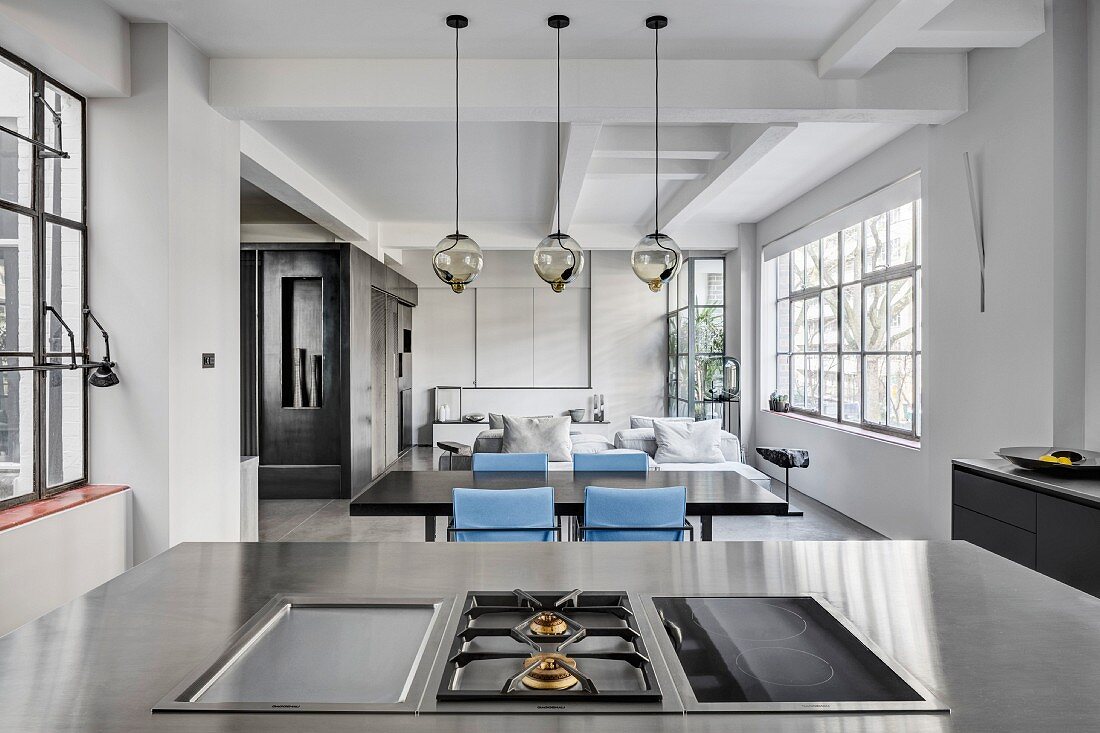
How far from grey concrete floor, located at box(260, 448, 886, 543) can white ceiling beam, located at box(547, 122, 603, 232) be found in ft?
8.71

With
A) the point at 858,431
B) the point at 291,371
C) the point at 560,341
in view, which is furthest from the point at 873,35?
the point at 560,341

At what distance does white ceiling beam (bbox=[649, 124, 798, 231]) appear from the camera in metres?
4.37

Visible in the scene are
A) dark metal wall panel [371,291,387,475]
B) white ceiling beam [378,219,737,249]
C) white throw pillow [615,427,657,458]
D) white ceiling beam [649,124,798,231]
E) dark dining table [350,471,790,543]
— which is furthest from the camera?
white ceiling beam [378,219,737,249]

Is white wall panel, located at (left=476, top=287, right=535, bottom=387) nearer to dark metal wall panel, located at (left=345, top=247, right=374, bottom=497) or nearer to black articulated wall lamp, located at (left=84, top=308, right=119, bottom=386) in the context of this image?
dark metal wall panel, located at (left=345, top=247, right=374, bottom=497)

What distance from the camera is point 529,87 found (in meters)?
3.63

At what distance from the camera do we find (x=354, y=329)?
679cm

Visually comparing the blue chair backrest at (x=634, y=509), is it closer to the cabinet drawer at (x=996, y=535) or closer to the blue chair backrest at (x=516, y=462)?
the blue chair backrest at (x=516, y=462)

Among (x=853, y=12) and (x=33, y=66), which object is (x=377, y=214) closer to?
(x=33, y=66)

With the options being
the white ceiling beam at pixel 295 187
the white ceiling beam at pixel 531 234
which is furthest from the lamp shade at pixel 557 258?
the white ceiling beam at pixel 531 234

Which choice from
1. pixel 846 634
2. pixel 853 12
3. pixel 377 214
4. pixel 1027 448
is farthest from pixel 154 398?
pixel 377 214

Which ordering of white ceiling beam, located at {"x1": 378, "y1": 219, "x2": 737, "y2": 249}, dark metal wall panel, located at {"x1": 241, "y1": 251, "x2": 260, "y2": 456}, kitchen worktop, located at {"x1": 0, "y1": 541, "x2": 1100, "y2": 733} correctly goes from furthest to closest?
white ceiling beam, located at {"x1": 378, "y1": 219, "x2": 737, "y2": 249}
dark metal wall panel, located at {"x1": 241, "y1": 251, "x2": 260, "y2": 456}
kitchen worktop, located at {"x1": 0, "y1": 541, "x2": 1100, "y2": 733}

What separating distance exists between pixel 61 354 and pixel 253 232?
14.4ft

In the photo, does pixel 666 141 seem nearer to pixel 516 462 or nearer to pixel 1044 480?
pixel 516 462

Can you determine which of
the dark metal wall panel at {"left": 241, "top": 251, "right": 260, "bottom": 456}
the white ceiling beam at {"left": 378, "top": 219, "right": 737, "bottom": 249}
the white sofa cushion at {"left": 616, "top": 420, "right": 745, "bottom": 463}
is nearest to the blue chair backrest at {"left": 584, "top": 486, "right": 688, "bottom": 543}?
the white sofa cushion at {"left": 616, "top": 420, "right": 745, "bottom": 463}
